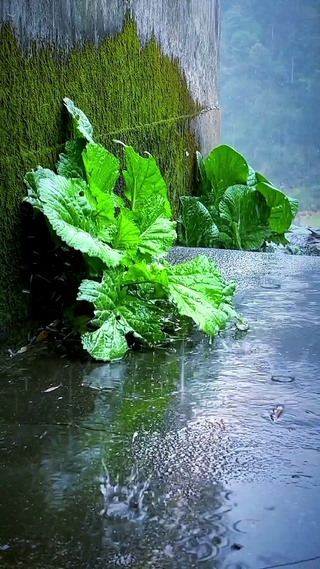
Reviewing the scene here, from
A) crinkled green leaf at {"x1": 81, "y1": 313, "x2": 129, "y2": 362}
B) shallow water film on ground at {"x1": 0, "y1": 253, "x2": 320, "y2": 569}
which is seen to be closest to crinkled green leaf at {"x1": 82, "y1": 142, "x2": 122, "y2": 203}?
crinkled green leaf at {"x1": 81, "y1": 313, "x2": 129, "y2": 362}

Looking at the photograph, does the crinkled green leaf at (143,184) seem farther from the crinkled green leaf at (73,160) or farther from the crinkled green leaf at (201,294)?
the crinkled green leaf at (201,294)

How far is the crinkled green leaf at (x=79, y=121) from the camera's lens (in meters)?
2.15

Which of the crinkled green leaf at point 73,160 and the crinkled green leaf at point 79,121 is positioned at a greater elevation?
the crinkled green leaf at point 79,121

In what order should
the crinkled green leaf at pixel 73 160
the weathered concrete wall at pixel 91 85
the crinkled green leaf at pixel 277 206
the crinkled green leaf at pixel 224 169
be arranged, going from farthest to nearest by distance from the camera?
the crinkled green leaf at pixel 224 169 → the crinkled green leaf at pixel 277 206 → the crinkled green leaf at pixel 73 160 → the weathered concrete wall at pixel 91 85

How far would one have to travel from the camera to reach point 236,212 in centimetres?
372

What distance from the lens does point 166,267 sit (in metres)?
2.07

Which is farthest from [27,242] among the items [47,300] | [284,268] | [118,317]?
[284,268]

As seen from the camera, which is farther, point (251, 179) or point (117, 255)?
point (251, 179)

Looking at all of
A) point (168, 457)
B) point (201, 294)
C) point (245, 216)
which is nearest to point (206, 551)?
point (168, 457)

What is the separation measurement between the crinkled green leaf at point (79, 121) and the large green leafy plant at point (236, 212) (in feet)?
4.73

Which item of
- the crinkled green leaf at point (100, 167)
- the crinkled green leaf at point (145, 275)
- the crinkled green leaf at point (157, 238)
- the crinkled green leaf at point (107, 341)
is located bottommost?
the crinkled green leaf at point (107, 341)

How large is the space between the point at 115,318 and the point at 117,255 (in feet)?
0.59

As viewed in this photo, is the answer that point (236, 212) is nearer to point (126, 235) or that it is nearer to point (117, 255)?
point (126, 235)

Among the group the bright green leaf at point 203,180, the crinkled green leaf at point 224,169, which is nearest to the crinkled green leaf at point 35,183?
the crinkled green leaf at point 224,169
